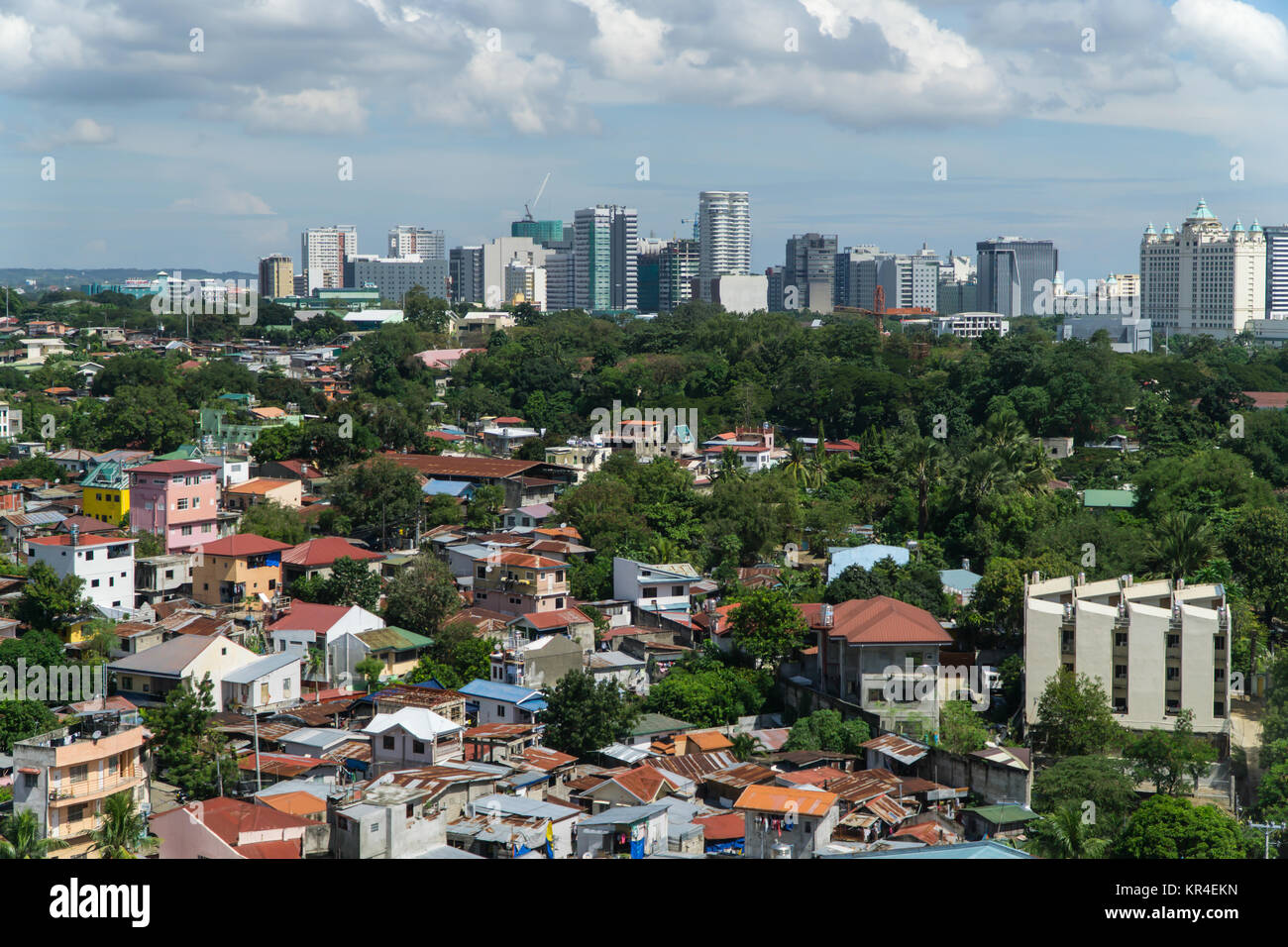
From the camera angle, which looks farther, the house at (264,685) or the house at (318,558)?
the house at (318,558)

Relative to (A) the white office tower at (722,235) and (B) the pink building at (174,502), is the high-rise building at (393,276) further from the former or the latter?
(B) the pink building at (174,502)

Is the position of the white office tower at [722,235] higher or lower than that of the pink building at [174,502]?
higher

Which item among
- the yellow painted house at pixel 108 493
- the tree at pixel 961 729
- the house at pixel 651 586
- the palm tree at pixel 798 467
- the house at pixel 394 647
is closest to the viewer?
the tree at pixel 961 729

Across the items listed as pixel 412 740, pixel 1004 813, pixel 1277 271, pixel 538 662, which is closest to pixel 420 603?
pixel 538 662

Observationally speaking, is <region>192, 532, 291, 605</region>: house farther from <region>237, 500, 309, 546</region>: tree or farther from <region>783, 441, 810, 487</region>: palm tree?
<region>783, 441, 810, 487</region>: palm tree

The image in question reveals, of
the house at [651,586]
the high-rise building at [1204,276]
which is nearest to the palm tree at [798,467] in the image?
the house at [651,586]

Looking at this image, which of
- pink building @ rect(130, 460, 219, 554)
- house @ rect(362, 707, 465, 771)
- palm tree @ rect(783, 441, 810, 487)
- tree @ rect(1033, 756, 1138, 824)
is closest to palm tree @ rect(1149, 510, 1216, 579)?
tree @ rect(1033, 756, 1138, 824)

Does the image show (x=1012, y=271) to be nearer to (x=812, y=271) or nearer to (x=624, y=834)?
(x=812, y=271)
